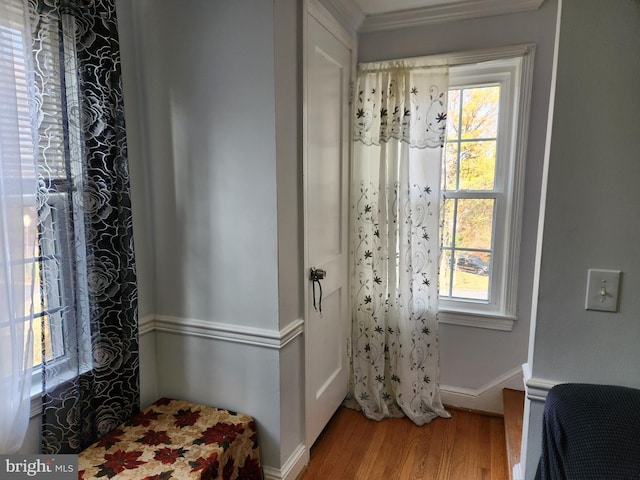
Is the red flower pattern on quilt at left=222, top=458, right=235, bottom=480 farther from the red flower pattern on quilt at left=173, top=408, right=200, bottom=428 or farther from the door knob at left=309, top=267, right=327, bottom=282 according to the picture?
the door knob at left=309, top=267, right=327, bottom=282

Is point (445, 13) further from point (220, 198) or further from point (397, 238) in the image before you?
point (220, 198)

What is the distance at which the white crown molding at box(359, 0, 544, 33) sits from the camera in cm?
203

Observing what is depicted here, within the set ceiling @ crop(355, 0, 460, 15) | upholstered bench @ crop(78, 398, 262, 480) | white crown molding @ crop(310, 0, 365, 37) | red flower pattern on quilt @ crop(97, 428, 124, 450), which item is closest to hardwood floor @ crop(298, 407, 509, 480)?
upholstered bench @ crop(78, 398, 262, 480)

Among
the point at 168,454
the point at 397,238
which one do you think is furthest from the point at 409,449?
the point at 168,454

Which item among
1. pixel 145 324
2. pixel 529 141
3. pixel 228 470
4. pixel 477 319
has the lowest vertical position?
pixel 228 470

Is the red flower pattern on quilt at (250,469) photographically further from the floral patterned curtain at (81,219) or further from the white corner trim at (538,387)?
the white corner trim at (538,387)

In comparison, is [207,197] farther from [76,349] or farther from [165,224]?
[76,349]

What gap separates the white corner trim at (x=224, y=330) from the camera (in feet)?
5.36

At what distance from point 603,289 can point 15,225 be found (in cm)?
176

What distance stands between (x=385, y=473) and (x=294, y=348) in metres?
0.81

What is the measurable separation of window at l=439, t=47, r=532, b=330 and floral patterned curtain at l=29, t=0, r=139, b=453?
170 cm

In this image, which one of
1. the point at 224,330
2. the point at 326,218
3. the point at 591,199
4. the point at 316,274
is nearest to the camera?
the point at 591,199

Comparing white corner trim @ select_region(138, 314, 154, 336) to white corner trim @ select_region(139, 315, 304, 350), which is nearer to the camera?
white corner trim @ select_region(139, 315, 304, 350)

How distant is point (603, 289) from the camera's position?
1150mm
